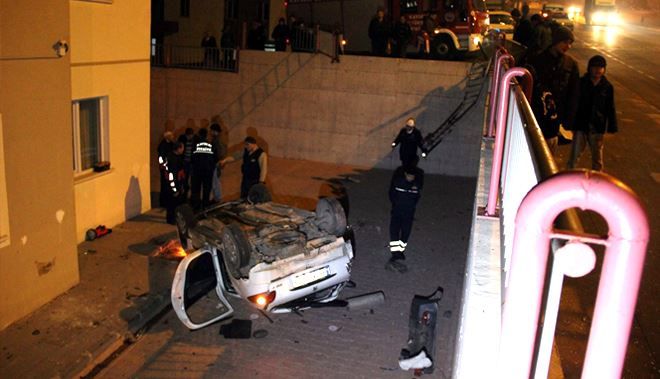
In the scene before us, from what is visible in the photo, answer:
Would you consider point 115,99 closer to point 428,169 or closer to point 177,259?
point 177,259

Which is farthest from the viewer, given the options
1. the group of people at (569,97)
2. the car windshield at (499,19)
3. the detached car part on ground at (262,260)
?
the car windshield at (499,19)

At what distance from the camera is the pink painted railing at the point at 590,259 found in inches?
47.1

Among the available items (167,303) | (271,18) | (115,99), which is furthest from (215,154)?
(271,18)

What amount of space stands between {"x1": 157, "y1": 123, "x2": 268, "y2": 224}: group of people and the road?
18.5ft

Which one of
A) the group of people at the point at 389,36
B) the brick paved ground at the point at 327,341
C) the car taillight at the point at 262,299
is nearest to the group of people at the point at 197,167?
the brick paved ground at the point at 327,341

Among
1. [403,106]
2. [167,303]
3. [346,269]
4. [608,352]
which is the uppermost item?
[608,352]

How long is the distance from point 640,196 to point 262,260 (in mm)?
6119

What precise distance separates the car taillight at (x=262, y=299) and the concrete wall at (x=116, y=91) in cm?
468

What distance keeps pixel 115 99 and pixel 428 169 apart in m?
9.45

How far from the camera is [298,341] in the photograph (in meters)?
7.89

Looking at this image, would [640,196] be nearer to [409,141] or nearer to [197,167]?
[409,141]

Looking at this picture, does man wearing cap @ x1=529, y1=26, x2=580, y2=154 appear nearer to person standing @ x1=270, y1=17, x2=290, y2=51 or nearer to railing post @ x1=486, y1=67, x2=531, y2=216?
railing post @ x1=486, y1=67, x2=531, y2=216

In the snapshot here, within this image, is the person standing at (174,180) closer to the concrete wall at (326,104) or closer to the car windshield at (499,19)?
the concrete wall at (326,104)

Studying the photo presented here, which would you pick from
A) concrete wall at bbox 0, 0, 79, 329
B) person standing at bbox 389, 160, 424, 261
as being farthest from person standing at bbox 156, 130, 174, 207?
Answer: person standing at bbox 389, 160, 424, 261
